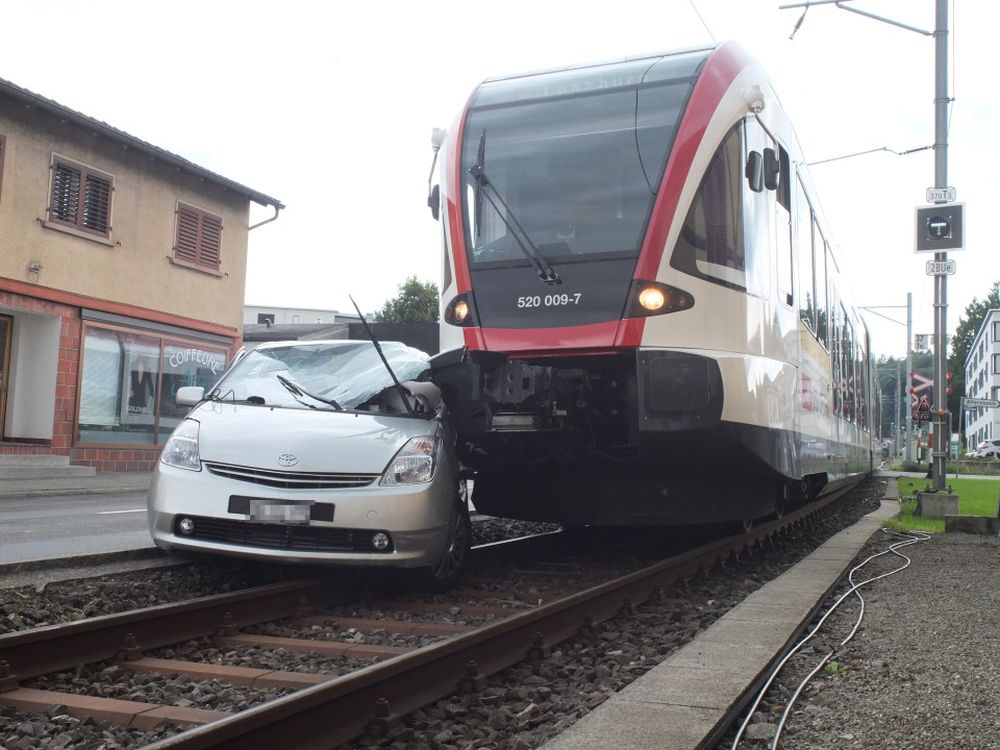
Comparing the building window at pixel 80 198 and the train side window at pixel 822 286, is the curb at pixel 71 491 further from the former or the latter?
the train side window at pixel 822 286

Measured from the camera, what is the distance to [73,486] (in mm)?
15906

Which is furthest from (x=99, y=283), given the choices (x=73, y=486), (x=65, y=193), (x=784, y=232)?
(x=784, y=232)

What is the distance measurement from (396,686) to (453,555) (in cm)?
285

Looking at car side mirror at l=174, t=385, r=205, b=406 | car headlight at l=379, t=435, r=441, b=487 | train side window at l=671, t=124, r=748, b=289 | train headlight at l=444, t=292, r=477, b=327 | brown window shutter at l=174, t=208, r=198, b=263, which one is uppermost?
brown window shutter at l=174, t=208, r=198, b=263

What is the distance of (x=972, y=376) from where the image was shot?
343ft

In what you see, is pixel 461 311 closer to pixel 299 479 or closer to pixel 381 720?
pixel 299 479

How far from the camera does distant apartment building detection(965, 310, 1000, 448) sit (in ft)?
274

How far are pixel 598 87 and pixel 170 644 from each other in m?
4.81

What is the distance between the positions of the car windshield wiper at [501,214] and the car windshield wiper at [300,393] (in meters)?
1.60

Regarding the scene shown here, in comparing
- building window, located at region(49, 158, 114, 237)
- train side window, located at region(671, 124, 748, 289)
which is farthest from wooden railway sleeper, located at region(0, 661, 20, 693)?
building window, located at region(49, 158, 114, 237)

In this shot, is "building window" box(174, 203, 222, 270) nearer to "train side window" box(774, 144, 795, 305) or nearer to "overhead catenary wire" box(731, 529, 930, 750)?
"train side window" box(774, 144, 795, 305)

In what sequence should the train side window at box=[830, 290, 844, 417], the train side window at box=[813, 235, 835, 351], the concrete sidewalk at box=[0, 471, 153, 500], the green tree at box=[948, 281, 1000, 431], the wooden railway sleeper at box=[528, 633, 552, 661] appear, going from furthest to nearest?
the green tree at box=[948, 281, 1000, 431] < the concrete sidewalk at box=[0, 471, 153, 500] < the train side window at box=[830, 290, 844, 417] < the train side window at box=[813, 235, 835, 351] < the wooden railway sleeper at box=[528, 633, 552, 661]

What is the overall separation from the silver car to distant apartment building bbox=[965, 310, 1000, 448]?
72.8m

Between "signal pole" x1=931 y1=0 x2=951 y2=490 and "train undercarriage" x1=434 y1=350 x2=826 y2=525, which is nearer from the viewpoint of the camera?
"train undercarriage" x1=434 y1=350 x2=826 y2=525
